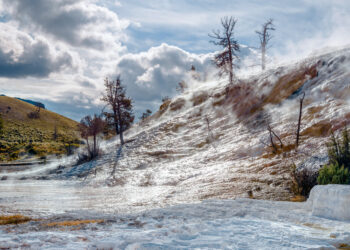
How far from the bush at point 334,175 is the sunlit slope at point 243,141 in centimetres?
142

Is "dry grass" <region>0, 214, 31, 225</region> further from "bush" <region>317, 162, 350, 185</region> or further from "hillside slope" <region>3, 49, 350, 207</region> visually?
"bush" <region>317, 162, 350, 185</region>

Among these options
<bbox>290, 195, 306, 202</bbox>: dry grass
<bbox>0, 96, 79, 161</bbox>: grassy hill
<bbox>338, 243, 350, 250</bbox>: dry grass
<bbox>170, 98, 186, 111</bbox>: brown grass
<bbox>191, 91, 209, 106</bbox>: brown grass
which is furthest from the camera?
<bbox>0, 96, 79, 161</bbox>: grassy hill

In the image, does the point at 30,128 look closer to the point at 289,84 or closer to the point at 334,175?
the point at 289,84

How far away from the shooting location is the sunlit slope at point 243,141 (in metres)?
12.2

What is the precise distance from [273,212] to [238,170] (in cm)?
757

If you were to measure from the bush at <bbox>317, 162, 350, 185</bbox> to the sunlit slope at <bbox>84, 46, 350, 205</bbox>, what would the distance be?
55.9 inches

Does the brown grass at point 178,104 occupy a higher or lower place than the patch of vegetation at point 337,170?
higher

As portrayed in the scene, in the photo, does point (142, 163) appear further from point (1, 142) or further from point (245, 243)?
point (1, 142)

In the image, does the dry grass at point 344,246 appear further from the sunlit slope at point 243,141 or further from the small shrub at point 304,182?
the small shrub at point 304,182

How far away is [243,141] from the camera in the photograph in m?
19.1

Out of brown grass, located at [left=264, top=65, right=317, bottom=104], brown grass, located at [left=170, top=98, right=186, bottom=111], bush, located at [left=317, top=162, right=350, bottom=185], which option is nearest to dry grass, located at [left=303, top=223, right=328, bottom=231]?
bush, located at [left=317, top=162, right=350, bottom=185]

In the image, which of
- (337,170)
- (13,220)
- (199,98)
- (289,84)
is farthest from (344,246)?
(199,98)

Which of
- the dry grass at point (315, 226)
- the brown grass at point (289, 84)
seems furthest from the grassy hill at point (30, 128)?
the dry grass at point (315, 226)

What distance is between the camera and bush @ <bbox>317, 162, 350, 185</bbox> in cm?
844
